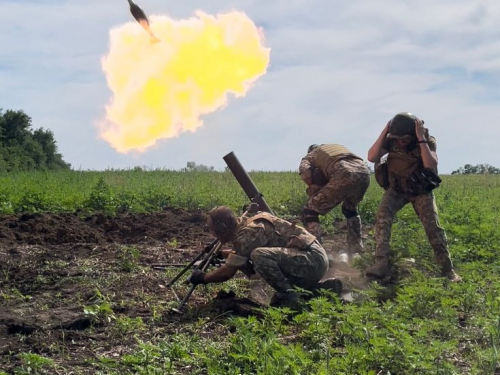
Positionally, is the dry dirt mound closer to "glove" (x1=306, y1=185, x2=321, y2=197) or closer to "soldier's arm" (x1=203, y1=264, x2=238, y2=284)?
"glove" (x1=306, y1=185, x2=321, y2=197)

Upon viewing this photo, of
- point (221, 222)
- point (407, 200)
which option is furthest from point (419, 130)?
point (221, 222)

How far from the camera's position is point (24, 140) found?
47.2m

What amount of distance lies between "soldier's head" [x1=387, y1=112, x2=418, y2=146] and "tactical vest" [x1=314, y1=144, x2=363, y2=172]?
1.26 meters

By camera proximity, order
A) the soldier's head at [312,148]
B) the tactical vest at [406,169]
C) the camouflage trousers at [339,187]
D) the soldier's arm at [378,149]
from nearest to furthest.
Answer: the tactical vest at [406,169] → the soldier's arm at [378,149] → the camouflage trousers at [339,187] → the soldier's head at [312,148]

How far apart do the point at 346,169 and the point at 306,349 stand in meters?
4.58

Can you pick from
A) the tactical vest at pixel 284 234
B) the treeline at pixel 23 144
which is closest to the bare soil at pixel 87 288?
the tactical vest at pixel 284 234

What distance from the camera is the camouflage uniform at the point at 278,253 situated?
24.7 ft

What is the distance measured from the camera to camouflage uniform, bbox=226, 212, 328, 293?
7.53 metres

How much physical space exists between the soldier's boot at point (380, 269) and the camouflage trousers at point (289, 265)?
1253 mm

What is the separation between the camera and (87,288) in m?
8.40

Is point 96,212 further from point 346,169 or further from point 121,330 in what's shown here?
point 121,330

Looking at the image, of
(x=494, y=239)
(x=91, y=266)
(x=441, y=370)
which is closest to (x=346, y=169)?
(x=494, y=239)

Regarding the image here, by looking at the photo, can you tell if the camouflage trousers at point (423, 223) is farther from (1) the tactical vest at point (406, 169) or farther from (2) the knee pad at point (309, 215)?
(2) the knee pad at point (309, 215)

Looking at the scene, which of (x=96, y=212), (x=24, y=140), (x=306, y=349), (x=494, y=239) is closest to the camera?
(x=306, y=349)
